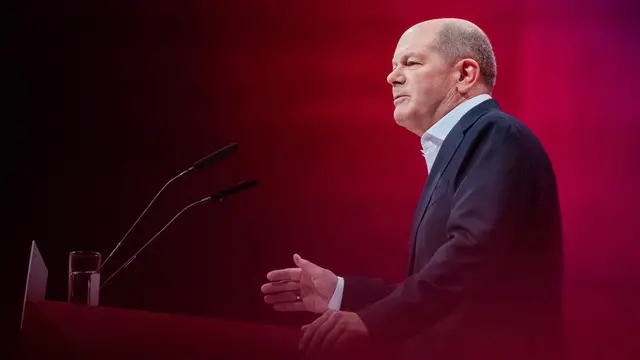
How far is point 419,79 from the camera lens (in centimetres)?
178

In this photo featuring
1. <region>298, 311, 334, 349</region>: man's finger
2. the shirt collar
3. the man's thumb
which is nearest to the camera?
<region>298, 311, 334, 349</region>: man's finger

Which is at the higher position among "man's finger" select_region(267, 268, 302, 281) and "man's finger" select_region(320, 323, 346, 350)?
"man's finger" select_region(267, 268, 302, 281)

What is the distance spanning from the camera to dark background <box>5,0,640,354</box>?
2607mm

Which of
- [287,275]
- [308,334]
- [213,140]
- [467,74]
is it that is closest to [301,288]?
[287,275]

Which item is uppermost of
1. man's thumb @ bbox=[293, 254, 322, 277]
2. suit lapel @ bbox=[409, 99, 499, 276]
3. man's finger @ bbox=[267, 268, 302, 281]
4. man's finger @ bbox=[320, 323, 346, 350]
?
suit lapel @ bbox=[409, 99, 499, 276]

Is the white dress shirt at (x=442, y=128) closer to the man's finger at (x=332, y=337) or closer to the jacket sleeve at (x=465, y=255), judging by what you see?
the jacket sleeve at (x=465, y=255)

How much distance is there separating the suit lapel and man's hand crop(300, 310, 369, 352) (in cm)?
40

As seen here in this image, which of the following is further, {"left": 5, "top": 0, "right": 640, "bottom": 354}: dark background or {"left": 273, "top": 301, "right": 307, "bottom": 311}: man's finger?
{"left": 5, "top": 0, "right": 640, "bottom": 354}: dark background

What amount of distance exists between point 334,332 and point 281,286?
455 mm

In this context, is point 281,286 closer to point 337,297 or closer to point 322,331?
point 337,297

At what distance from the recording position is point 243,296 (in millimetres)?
2809

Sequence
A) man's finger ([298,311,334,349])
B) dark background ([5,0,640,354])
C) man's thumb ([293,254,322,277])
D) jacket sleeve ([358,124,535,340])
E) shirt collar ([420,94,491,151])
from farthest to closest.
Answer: dark background ([5,0,640,354]) → shirt collar ([420,94,491,151]) → man's thumb ([293,254,322,277]) → jacket sleeve ([358,124,535,340]) → man's finger ([298,311,334,349])

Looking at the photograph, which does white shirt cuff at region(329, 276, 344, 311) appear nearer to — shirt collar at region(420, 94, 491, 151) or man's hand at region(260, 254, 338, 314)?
man's hand at region(260, 254, 338, 314)

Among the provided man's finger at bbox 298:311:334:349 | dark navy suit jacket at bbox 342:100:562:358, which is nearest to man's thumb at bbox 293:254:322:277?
dark navy suit jacket at bbox 342:100:562:358
